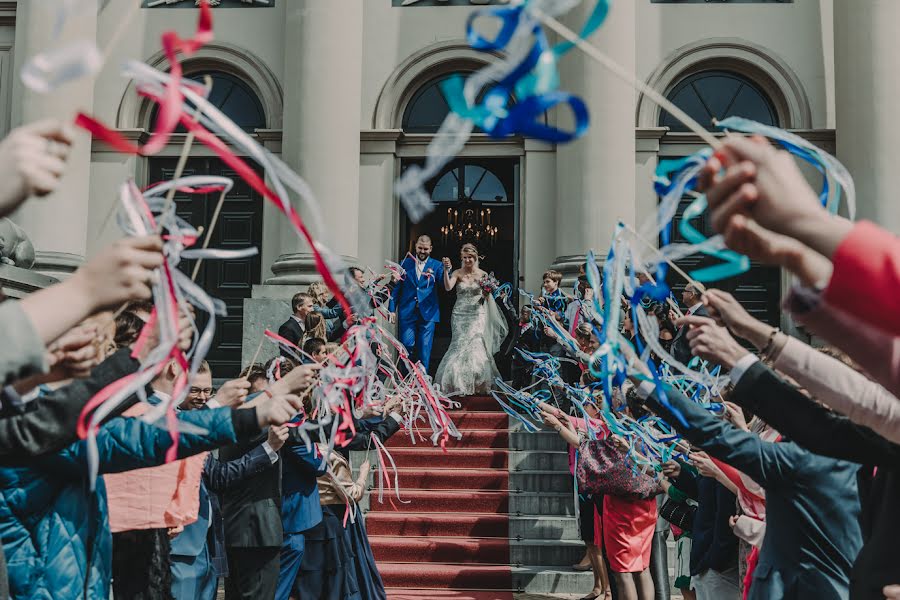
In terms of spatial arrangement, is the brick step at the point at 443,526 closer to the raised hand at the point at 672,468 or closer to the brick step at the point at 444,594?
the brick step at the point at 444,594

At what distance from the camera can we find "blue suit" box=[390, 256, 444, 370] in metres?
14.8

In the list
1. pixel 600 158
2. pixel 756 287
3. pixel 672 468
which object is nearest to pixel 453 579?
pixel 672 468

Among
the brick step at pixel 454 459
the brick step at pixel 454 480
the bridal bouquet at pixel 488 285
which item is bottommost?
the brick step at pixel 454 480

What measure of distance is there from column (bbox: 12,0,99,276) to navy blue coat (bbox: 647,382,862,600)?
13.0 metres

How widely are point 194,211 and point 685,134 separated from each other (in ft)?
26.6

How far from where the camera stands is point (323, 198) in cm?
1499

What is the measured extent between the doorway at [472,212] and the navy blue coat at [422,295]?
1902mm

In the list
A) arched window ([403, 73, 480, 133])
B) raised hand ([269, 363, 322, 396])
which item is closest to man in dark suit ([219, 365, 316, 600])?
raised hand ([269, 363, 322, 396])

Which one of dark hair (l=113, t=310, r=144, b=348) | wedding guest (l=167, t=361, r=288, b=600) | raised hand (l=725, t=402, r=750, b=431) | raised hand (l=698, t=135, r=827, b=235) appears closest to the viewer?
raised hand (l=698, t=135, r=827, b=235)

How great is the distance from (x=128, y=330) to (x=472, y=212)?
1351 centimetres

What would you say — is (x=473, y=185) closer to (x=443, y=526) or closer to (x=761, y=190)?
(x=443, y=526)

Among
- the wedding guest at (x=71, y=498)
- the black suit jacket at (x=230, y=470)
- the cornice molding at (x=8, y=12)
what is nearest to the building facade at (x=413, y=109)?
the cornice molding at (x=8, y=12)

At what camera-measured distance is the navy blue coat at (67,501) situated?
3.67 m

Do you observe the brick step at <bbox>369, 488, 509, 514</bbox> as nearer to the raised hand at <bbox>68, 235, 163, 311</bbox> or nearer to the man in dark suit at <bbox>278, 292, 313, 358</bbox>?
the man in dark suit at <bbox>278, 292, 313, 358</bbox>
